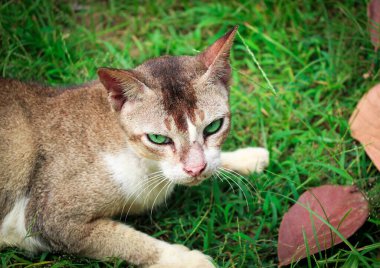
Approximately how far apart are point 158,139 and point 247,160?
3.75 ft

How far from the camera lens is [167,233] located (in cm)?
382

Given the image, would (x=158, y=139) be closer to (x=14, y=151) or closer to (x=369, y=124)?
(x=14, y=151)

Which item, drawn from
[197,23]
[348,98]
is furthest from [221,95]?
[197,23]

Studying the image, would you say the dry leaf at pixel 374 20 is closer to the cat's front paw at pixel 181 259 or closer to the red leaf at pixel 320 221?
the red leaf at pixel 320 221

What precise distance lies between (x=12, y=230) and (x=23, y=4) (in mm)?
2454

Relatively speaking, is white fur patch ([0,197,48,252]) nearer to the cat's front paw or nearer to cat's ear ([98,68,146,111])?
the cat's front paw

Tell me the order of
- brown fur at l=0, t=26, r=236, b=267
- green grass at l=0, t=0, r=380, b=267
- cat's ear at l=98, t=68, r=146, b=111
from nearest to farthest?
cat's ear at l=98, t=68, r=146, b=111, brown fur at l=0, t=26, r=236, b=267, green grass at l=0, t=0, r=380, b=267

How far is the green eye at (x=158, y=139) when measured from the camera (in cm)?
316

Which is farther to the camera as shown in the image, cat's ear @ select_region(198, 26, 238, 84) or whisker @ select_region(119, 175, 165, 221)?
whisker @ select_region(119, 175, 165, 221)

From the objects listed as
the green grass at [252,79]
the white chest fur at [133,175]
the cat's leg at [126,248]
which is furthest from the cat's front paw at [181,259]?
the white chest fur at [133,175]

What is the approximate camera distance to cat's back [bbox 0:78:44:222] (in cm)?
339

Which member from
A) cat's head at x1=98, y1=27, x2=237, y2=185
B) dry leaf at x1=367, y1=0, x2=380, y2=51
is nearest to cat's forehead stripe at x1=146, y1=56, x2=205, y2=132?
cat's head at x1=98, y1=27, x2=237, y2=185

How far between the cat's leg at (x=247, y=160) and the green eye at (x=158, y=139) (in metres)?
1.04

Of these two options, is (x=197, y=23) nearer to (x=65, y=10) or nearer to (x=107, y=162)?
(x=65, y=10)
